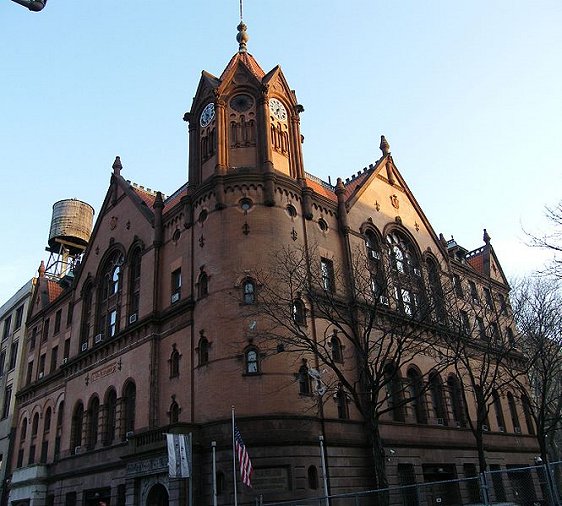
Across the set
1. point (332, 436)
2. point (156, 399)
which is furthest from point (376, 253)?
point (156, 399)

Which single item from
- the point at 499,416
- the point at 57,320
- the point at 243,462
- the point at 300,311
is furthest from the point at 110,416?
the point at 499,416

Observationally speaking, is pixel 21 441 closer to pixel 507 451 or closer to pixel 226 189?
pixel 226 189

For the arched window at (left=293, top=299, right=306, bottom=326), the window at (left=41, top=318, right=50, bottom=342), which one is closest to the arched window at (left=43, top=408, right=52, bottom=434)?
the window at (left=41, top=318, right=50, bottom=342)

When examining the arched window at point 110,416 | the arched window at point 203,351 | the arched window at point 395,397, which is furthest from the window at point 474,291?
the arched window at point 110,416

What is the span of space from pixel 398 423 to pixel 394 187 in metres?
18.9

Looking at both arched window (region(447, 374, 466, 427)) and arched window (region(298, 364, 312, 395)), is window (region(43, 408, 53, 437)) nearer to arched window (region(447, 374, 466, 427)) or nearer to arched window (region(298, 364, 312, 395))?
arched window (region(298, 364, 312, 395))

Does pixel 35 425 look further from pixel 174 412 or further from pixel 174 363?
pixel 174 412

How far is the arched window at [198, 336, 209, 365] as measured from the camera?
29638 mm

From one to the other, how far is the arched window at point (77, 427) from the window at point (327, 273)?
19630 millimetres

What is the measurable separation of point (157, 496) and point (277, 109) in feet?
77.0

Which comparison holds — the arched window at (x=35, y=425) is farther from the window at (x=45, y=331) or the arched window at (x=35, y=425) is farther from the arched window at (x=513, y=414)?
the arched window at (x=513, y=414)

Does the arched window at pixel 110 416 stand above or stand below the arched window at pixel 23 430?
below

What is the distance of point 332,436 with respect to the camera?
28297 millimetres

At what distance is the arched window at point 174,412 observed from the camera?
30625mm
